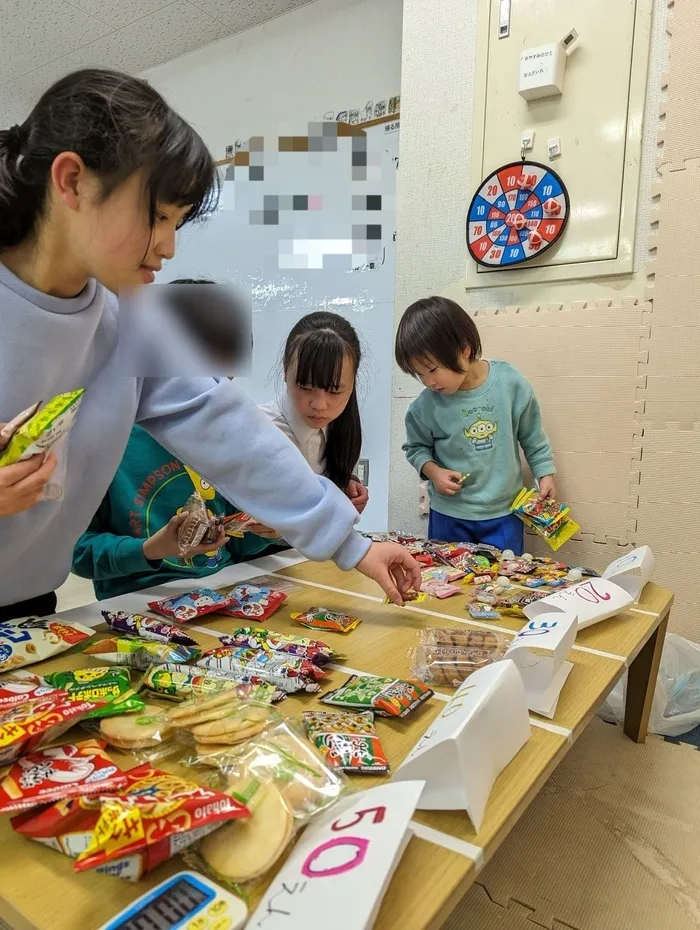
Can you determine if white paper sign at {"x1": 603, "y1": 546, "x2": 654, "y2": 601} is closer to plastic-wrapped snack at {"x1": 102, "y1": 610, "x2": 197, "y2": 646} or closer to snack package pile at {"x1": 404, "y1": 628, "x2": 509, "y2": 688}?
snack package pile at {"x1": 404, "y1": 628, "x2": 509, "y2": 688}

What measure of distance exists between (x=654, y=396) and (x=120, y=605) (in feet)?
4.73

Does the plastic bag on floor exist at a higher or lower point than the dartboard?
lower

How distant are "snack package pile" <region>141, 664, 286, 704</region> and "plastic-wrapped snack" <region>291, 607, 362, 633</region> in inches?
7.9

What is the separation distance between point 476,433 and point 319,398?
23.2 inches

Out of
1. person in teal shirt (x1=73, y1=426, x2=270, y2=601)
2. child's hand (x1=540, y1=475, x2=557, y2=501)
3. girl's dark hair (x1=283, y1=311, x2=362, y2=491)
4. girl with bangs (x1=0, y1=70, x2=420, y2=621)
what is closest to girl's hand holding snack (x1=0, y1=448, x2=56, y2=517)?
girl with bangs (x1=0, y1=70, x2=420, y2=621)

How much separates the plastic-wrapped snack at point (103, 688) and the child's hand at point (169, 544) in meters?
0.35

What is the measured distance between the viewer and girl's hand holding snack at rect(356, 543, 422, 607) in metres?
0.83

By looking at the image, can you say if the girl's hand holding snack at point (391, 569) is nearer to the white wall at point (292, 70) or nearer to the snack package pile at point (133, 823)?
the snack package pile at point (133, 823)

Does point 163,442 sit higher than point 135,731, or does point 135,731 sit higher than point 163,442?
point 163,442

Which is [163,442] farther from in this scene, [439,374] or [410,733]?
[439,374]

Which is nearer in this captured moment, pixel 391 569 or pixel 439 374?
pixel 391 569

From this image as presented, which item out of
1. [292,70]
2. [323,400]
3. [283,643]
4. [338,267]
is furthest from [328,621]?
[292,70]

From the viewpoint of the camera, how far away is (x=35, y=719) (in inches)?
18.6

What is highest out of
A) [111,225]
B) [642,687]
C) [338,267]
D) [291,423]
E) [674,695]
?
[338,267]
